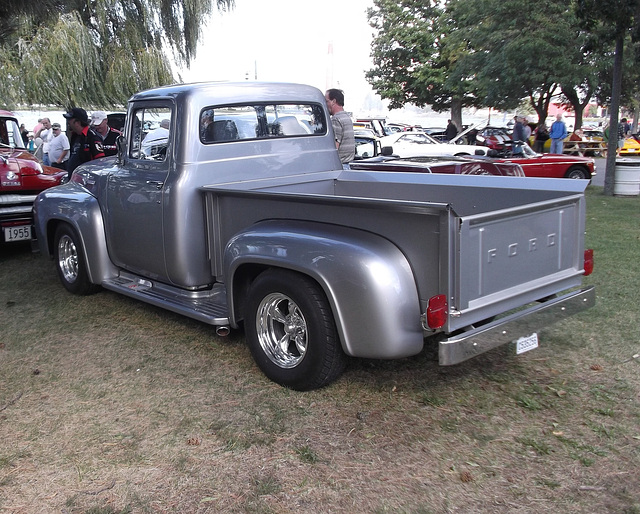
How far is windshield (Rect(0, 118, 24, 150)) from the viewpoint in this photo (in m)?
10.0

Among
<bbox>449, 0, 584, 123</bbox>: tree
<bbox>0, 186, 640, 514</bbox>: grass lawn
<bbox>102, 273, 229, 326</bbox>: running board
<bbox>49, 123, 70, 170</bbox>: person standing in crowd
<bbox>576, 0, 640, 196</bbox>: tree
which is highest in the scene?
<bbox>449, 0, 584, 123</bbox>: tree

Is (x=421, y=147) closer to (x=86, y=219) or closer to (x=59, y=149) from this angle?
(x=59, y=149)

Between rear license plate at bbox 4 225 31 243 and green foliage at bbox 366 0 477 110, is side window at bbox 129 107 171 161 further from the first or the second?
green foliage at bbox 366 0 477 110

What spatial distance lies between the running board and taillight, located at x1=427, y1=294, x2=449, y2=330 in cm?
164

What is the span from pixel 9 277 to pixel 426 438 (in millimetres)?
5602

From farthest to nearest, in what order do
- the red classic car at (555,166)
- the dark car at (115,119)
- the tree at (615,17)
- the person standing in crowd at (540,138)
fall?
the person standing in crowd at (540,138)
the dark car at (115,119)
the red classic car at (555,166)
the tree at (615,17)

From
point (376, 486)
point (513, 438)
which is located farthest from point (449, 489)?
point (513, 438)

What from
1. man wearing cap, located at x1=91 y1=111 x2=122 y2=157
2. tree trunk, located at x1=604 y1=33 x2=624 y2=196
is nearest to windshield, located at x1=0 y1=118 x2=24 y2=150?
man wearing cap, located at x1=91 y1=111 x2=122 y2=157

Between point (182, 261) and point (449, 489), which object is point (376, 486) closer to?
point (449, 489)

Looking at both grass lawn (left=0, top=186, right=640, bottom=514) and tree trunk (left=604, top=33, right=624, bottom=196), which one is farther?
tree trunk (left=604, top=33, right=624, bottom=196)

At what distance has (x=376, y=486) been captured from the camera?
3.17 m

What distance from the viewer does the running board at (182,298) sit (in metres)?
4.66

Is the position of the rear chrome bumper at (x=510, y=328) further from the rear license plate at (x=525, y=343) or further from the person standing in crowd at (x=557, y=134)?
the person standing in crowd at (x=557, y=134)

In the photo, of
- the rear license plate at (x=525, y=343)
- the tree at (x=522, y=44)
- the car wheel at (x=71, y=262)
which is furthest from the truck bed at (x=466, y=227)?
the tree at (x=522, y=44)
